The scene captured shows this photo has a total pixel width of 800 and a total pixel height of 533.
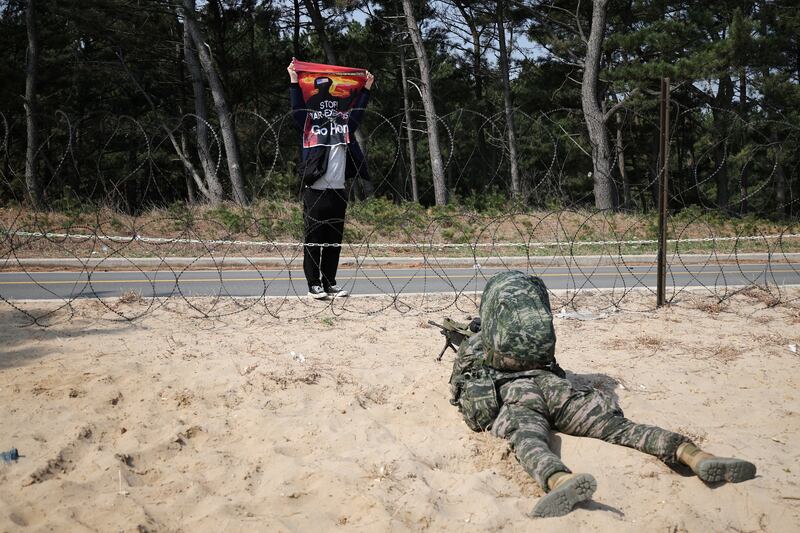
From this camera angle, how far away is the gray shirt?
777 centimetres

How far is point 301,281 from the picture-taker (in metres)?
10.6

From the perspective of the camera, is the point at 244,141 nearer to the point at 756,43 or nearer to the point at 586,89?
the point at 586,89

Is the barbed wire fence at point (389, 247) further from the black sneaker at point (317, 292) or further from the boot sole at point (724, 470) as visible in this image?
the boot sole at point (724, 470)

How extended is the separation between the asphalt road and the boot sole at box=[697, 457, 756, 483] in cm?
490

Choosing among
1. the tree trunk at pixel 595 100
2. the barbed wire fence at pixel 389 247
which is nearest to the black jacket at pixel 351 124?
the barbed wire fence at pixel 389 247

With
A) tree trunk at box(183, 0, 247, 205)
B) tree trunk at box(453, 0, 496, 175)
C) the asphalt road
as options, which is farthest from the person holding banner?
tree trunk at box(453, 0, 496, 175)

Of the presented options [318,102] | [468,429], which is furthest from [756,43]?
[468,429]

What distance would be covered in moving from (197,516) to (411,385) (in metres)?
2.24

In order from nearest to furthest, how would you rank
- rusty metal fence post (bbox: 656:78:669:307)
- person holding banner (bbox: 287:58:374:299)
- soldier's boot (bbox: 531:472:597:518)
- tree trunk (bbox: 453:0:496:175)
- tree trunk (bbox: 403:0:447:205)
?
soldier's boot (bbox: 531:472:597:518), person holding banner (bbox: 287:58:374:299), rusty metal fence post (bbox: 656:78:669:307), tree trunk (bbox: 403:0:447:205), tree trunk (bbox: 453:0:496:175)

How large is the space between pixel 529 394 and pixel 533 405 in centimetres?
7

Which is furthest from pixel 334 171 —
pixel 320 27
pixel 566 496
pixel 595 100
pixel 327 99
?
pixel 320 27

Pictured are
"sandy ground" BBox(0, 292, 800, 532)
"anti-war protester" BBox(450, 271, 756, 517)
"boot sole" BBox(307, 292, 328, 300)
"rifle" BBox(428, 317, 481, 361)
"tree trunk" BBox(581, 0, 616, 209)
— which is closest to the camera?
"sandy ground" BBox(0, 292, 800, 532)

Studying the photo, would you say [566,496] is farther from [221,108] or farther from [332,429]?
[221,108]

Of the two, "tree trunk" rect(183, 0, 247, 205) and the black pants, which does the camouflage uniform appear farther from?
"tree trunk" rect(183, 0, 247, 205)
